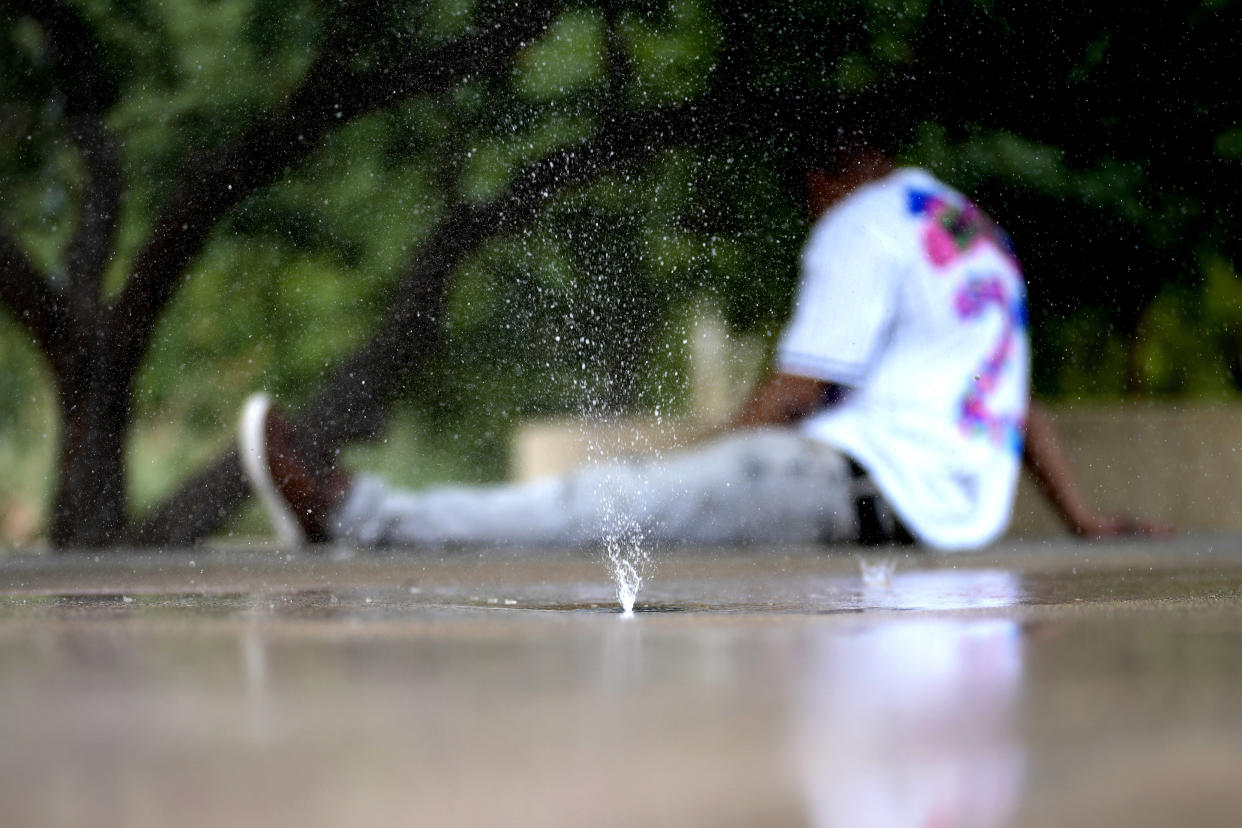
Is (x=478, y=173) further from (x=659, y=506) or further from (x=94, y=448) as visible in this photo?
(x=659, y=506)

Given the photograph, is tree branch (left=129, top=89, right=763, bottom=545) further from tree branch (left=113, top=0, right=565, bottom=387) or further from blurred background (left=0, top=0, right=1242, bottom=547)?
tree branch (left=113, top=0, right=565, bottom=387)

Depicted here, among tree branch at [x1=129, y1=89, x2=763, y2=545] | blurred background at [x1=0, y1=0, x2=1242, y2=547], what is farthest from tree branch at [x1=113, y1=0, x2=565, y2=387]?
tree branch at [x1=129, y1=89, x2=763, y2=545]

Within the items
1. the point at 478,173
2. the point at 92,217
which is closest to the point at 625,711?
the point at 478,173

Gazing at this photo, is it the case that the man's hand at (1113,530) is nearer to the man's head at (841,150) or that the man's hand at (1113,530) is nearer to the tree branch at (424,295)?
the man's head at (841,150)

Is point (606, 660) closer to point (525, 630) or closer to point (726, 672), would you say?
point (726, 672)

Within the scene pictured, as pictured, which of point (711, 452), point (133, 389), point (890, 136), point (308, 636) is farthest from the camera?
point (133, 389)

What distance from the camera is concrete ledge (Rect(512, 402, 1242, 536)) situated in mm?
4188

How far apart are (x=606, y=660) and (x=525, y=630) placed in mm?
225

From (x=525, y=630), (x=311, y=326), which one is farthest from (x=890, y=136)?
(x=525, y=630)

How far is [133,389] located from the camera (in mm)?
4145

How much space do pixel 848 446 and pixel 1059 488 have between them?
55 centimetres

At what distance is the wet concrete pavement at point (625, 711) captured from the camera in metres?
0.56

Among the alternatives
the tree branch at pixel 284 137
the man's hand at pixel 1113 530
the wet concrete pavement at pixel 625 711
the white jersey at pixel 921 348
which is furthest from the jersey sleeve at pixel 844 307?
the tree branch at pixel 284 137

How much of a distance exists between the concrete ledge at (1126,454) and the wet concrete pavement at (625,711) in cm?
258
